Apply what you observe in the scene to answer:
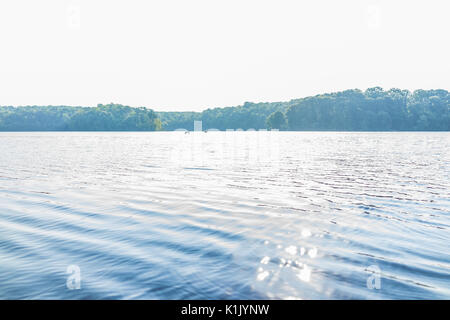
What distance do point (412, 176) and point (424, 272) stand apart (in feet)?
63.3

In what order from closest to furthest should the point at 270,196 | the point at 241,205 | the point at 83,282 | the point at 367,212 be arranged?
the point at 83,282
the point at 367,212
the point at 241,205
the point at 270,196

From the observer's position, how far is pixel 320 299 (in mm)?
7477

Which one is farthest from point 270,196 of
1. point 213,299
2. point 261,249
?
point 213,299

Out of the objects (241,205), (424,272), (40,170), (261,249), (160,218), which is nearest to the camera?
(424,272)

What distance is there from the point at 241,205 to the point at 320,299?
29.5ft

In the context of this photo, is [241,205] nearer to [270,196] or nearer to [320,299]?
[270,196]

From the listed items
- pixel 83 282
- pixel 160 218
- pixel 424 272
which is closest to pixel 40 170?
pixel 160 218

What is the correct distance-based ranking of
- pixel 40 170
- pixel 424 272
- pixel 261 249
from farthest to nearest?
pixel 40 170
pixel 261 249
pixel 424 272

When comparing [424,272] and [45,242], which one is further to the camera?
[45,242]

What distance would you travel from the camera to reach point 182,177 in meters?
26.2

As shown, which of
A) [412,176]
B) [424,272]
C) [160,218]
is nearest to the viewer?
[424,272]
